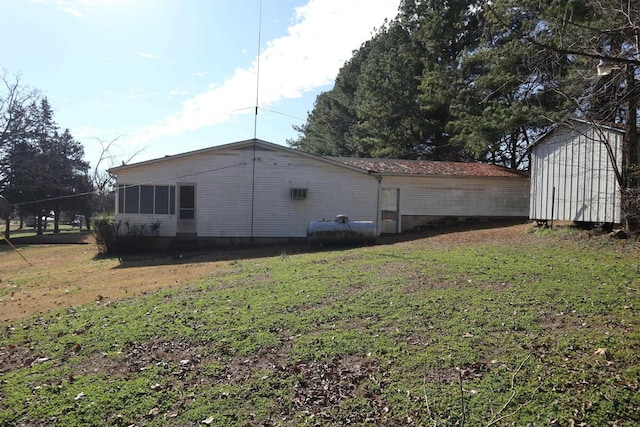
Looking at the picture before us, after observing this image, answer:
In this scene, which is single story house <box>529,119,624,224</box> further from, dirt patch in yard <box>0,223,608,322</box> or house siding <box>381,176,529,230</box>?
house siding <box>381,176,529,230</box>

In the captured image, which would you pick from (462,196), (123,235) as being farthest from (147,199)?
(462,196)

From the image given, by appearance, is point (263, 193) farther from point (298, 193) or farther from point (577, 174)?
point (577, 174)

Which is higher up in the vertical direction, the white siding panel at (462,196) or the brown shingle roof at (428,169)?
the brown shingle roof at (428,169)

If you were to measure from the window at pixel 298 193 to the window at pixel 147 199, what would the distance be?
4.99 m

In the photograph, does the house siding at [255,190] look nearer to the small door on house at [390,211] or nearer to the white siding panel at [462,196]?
the small door on house at [390,211]

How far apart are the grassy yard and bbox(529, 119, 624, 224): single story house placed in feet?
16.7

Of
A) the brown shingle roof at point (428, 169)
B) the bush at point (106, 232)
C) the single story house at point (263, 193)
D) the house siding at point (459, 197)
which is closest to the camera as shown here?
the bush at point (106, 232)

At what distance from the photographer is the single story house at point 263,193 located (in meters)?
17.5

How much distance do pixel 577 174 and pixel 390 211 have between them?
7894 mm

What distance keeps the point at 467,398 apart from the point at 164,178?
16186 mm

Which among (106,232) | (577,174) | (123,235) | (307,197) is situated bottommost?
(123,235)

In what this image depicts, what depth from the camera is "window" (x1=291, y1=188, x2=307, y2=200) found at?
59.4 feet

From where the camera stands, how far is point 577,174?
1370 centimetres

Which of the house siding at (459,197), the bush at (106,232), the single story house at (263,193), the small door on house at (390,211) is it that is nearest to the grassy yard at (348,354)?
the single story house at (263,193)
